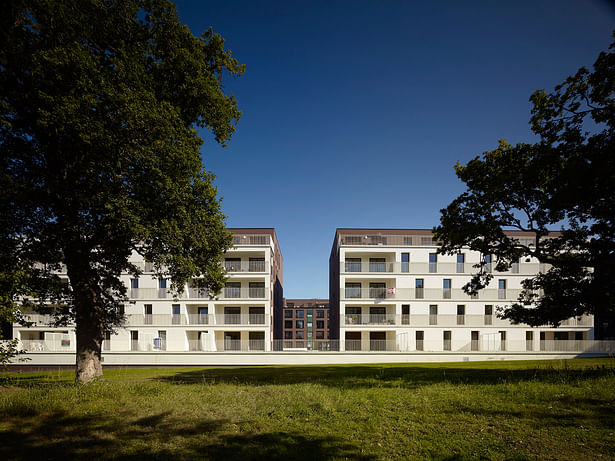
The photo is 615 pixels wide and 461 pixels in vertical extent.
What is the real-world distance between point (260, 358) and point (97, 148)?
24.3 meters

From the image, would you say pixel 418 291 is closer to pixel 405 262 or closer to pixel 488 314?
pixel 405 262

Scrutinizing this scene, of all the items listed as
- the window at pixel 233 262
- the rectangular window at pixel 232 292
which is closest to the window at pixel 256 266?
the window at pixel 233 262

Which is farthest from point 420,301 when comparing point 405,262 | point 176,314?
point 176,314

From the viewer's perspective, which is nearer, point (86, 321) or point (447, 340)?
Result: point (86, 321)

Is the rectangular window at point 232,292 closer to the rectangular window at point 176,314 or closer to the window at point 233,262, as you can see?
the window at point 233,262

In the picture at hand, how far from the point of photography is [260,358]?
2955 cm

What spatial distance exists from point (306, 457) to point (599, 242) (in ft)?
41.5

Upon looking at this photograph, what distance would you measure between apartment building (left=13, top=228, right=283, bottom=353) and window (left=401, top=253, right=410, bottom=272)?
1437 cm

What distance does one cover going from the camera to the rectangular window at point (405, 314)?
35.1 metres

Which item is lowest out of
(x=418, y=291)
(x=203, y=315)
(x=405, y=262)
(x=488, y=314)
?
(x=488, y=314)

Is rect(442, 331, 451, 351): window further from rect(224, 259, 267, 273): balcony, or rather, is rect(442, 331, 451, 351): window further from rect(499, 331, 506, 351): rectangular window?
rect(224, 259, 267, 273): balcony

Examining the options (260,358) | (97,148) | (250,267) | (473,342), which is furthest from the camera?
(250,267)

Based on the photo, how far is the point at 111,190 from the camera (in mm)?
9922

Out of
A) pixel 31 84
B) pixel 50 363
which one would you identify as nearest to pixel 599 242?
pixel 31 84
